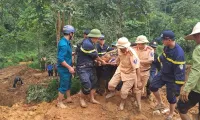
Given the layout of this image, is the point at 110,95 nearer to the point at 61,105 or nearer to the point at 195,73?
the point at 61,105

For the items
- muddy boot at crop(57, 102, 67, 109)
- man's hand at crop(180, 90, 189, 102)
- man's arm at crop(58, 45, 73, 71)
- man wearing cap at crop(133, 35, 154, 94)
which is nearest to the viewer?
man's hand at crop(180, 90, 189, 102)

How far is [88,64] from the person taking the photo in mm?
6145

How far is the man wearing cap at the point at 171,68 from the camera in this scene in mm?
5234

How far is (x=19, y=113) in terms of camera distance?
5.95 m

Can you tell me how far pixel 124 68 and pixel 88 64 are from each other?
2.67 ft

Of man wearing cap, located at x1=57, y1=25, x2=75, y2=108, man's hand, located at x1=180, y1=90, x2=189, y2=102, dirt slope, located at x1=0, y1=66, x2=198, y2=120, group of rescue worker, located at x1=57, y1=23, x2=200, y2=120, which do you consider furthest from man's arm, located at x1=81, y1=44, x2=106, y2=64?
man's hand, located at x1=180, y1=90, x2=189, y2=102

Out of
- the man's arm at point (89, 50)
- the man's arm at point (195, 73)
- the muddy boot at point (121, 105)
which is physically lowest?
the muddy boot at point (121, 105)

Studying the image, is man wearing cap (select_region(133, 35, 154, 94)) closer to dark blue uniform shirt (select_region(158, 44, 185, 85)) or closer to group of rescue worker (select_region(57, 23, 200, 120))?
group of rescue worker (select_region(57, 23, 200, 120))

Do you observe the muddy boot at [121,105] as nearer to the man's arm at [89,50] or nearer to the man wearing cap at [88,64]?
the man wearing cap at [88,64]

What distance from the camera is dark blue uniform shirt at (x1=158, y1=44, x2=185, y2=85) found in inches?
207

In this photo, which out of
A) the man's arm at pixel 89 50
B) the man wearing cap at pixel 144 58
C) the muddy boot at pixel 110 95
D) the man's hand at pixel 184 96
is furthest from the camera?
the muddy boot at pixel 110 95

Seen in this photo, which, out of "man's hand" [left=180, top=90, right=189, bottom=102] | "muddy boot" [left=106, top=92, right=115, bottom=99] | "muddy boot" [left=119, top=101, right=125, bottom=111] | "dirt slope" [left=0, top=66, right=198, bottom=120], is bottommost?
"dirt slope" [left=0, top=66, right=198, bottom=120]

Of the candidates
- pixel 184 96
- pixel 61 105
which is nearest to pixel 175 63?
pixel 184 96

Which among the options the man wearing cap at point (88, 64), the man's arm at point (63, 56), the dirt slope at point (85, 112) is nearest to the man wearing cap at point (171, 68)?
the dirt slope at point (85, 112)
